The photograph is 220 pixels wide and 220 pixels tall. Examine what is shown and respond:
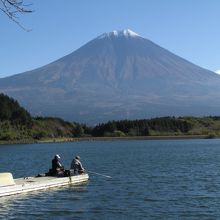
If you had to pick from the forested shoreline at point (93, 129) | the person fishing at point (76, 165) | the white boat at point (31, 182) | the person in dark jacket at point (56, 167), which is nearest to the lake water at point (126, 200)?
the white boat at point (31, 182)

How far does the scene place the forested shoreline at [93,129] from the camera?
143 metres

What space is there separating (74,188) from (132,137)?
5050 inches

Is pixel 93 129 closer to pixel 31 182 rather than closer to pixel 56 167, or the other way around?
pixel 56 167

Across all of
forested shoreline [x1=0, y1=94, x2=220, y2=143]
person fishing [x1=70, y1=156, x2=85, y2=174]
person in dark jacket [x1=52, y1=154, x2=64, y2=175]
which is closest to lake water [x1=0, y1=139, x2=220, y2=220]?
person fishing [x1=70, y1=156, x2=85, y2=174]

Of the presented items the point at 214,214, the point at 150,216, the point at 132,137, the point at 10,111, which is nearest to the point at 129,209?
the point at 150,216

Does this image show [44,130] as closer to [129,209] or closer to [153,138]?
[153,138]

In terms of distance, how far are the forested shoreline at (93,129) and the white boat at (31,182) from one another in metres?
108

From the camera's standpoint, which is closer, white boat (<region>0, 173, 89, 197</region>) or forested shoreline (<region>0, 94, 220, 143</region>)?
white boat (<region>0, 173, 89, 197</region>)

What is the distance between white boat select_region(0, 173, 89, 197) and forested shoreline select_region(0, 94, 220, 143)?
108m

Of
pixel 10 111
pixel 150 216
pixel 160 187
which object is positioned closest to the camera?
pixel 150 216

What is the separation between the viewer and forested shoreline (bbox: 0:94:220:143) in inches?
5615

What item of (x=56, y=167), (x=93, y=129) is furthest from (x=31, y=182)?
(x=93, y=129)

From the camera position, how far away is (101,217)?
22.0 meters

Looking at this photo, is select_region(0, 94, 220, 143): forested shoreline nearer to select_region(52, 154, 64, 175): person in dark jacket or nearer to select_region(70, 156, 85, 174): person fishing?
select_region(70, 156, 85, 174): person fishing
